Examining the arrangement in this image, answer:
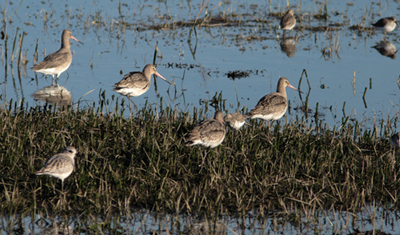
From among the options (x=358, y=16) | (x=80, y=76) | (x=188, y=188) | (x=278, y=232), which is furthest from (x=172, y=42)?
(x=278, y=232)

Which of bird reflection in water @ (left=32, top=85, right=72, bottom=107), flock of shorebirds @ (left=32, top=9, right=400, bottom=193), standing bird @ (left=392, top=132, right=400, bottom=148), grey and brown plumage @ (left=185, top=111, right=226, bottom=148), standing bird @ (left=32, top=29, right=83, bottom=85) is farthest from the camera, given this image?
standing bird @ (left=32, top=29, right=83, bottom=85)

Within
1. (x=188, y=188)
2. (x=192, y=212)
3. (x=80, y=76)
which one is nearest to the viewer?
(x=192, y=212)

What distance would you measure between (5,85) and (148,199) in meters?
7.00

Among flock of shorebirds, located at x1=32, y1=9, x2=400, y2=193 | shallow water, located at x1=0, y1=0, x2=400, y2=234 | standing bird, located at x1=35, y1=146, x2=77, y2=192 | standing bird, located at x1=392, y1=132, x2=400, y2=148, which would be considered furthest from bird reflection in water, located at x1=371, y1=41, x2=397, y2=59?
standing bird, located at x1=35, y1=146, x2=77, y2=192

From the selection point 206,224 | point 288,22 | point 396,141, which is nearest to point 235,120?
point 396,141

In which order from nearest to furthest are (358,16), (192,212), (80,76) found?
(192,212), (80,76), (358,16)

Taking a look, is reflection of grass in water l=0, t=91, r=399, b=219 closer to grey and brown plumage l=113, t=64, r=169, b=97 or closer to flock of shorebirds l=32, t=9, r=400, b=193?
flock of shorebirds l=32, t=9, r=400, b=193

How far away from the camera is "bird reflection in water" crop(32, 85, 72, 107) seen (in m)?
10.6

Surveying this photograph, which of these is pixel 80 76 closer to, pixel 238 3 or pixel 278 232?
pixel 278 232

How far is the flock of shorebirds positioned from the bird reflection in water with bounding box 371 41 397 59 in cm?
566

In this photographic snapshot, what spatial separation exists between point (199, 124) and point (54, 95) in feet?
15.5

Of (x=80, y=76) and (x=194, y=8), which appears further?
(x=194, y=8)

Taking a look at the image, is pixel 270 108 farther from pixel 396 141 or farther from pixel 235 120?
pixel 396 141

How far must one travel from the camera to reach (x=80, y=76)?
12.7m
